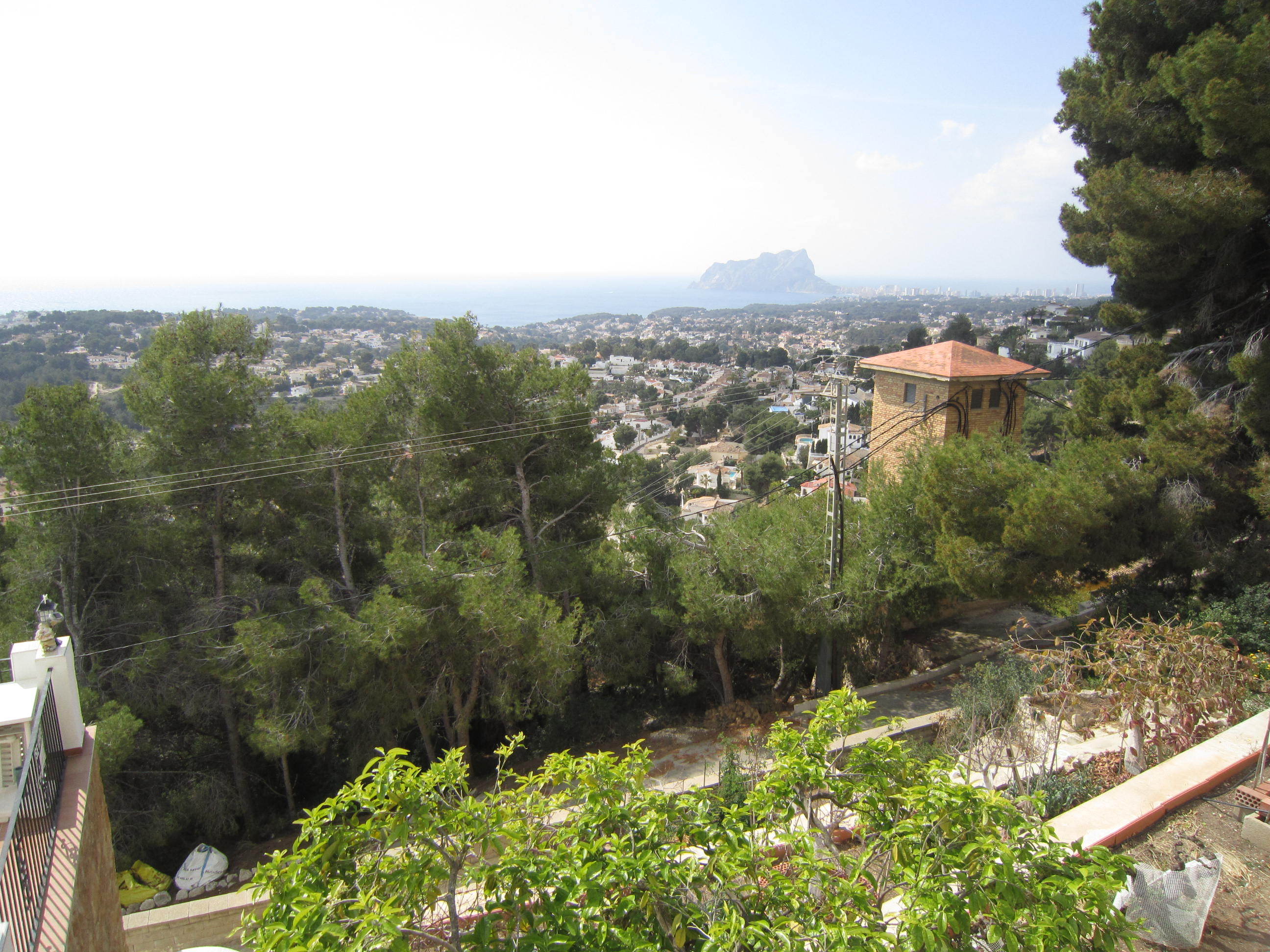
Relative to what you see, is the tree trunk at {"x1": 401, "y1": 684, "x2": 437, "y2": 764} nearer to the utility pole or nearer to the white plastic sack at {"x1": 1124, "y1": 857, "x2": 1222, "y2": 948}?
the utility pole

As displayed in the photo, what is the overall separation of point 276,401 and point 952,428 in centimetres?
1089

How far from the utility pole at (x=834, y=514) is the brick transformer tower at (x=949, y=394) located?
2.61m

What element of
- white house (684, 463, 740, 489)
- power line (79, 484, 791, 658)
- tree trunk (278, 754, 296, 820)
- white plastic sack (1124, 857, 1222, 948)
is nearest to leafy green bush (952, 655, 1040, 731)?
white plastic sack (1124, 857, 1222, 948)

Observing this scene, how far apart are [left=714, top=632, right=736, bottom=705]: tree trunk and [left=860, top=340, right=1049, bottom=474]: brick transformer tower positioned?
4398 millimetres

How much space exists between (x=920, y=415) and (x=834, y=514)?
4549 mm

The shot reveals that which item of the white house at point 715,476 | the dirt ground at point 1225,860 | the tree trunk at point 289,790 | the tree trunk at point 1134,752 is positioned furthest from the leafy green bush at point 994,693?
the white house at point 715,476

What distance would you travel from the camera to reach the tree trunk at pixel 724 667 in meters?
10.6

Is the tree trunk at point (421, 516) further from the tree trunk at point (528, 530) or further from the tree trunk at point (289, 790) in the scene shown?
the tree trunk at point (289, 790)

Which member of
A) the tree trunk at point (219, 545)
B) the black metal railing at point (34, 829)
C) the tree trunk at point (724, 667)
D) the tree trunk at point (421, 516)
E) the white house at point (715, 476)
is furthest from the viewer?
the white house at point (715, 476)

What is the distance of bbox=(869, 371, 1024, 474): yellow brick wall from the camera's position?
12.4 m

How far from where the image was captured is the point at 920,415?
42.8ft

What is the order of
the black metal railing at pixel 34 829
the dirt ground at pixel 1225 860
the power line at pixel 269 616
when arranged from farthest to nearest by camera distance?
1. the power line at pixel 269 616
2. the dirt ground at pixel 1225 860
3. the black metal railing at pixel 34 829

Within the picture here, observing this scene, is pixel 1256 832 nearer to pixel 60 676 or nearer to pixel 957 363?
pixel 60 676

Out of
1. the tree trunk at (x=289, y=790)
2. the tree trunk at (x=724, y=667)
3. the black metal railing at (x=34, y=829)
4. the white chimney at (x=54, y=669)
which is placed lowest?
the tree trunk at (x=289, y=790)
